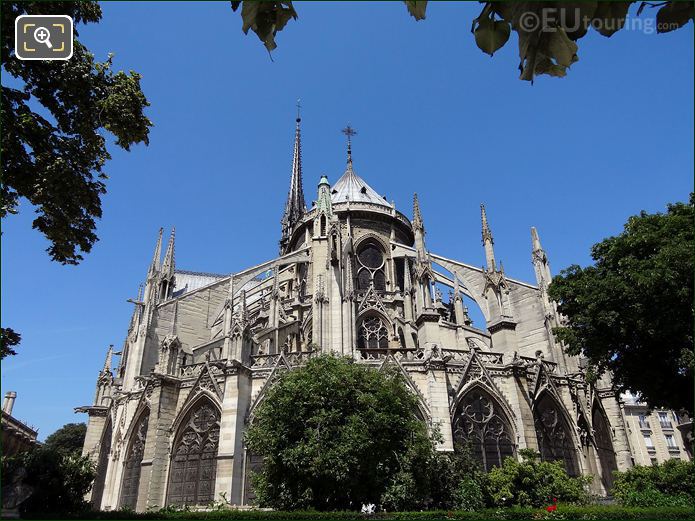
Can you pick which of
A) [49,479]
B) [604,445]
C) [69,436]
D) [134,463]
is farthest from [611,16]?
[69,436]

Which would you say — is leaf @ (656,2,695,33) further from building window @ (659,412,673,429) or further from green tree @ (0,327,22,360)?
building window @ (659,412,673,429)

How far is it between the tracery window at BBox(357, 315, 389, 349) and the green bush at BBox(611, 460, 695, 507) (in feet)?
47.4

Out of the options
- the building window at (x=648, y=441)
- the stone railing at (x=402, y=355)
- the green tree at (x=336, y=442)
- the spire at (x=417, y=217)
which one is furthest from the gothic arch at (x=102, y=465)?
the building window at (x=648, y=441)

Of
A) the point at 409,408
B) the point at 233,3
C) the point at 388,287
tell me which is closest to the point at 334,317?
the point at 409,408

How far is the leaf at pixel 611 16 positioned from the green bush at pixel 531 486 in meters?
18.2

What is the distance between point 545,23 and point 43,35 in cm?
868

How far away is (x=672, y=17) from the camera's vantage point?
2.86m

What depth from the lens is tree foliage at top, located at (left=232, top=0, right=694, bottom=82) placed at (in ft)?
7.85

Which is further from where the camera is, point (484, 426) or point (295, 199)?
point (295, 199)

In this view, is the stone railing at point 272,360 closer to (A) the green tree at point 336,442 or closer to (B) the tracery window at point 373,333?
(A) the green tree at point 336,442

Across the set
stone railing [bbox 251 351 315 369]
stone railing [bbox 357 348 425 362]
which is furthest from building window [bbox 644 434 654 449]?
stone railing [bbox 251 351 315 369]

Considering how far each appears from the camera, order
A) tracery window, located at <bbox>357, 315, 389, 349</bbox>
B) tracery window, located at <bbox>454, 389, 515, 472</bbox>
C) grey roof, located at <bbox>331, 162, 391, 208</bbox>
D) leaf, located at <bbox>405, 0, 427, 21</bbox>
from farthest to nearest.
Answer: grey roof, located at <bbox>331, 162, 391, 208</bbox> < tracery window, located at <bbox>357, 315, 389, 349</bbox> < tracery window, located at <bbox>454, 389, 515, 472</bbox> < leaf, located at <bbox>405, 0, 427, 21</bbox>

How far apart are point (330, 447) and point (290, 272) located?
76.4 ft

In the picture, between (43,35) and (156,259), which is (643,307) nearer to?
(43,35)
